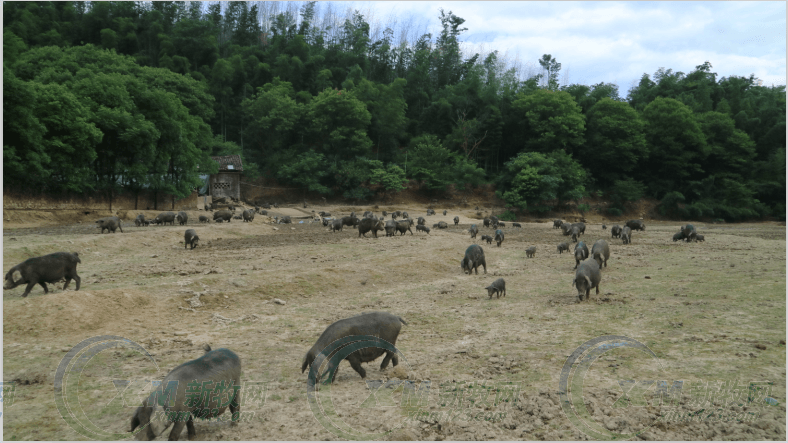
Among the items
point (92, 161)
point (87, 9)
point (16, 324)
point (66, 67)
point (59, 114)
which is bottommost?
point (16, 324)

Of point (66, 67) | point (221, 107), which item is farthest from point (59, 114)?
point (221, 107)

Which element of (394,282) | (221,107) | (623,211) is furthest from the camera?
(221,107)

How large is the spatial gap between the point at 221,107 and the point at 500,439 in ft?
219

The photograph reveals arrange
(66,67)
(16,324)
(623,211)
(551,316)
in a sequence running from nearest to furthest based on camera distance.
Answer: (16,324) < (551,316) < (66,67) < (623,211)

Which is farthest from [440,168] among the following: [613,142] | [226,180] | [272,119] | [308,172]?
[226,180]

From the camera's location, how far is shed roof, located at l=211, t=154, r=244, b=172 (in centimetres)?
4869

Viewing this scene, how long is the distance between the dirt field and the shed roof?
33.7 metres

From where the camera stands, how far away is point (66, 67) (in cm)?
3272

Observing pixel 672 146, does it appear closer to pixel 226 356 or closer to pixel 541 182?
pixel 541 182

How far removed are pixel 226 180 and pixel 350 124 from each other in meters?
16.1

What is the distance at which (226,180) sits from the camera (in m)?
49.7

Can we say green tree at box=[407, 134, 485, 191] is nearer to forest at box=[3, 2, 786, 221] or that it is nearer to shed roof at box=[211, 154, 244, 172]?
forest at box=[3, 2, 786, 221]

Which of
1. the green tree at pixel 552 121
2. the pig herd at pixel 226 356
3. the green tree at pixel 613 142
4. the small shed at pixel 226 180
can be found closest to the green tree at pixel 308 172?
the small shed at pixel 226 180

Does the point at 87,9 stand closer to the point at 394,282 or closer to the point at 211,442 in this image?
the point at 394,282
